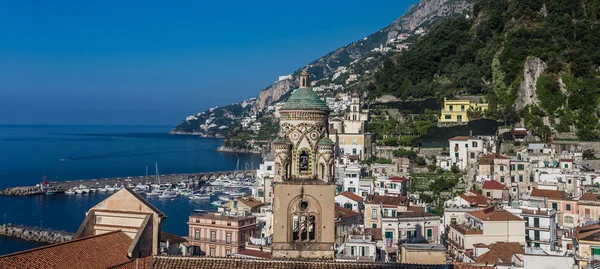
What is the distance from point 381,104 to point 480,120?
1481cm

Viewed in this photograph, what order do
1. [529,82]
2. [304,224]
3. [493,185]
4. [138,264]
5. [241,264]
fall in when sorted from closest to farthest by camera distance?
[241,264] < [138,264] < [304,224] < [493,185] < [529,82]

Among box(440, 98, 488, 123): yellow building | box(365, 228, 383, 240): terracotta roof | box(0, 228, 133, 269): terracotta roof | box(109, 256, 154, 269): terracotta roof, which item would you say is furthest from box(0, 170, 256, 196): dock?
box(109, 256, 154, 269): terracotta roof

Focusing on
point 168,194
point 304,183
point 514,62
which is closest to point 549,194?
point 304,183

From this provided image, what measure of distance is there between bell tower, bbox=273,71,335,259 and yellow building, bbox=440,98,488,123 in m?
45.1

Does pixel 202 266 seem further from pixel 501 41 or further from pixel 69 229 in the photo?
pixel 501 41

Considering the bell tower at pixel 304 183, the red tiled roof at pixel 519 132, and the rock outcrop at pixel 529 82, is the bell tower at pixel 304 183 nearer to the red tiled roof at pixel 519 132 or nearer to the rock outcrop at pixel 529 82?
the red tiled roof at pixel 519 132

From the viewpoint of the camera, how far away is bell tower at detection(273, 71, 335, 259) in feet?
50.6

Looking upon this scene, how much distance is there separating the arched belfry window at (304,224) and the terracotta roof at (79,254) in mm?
4267

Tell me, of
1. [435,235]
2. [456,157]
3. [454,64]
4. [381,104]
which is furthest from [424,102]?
[435,235]

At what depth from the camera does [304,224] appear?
1573 cm

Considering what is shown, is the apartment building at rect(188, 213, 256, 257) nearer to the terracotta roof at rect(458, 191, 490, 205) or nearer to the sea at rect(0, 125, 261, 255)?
the terracotta roof at rect(458, 191, 490, 205)

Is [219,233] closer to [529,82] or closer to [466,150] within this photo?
[466,150]

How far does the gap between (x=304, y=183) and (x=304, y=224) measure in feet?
3.61

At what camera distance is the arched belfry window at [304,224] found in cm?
1552
